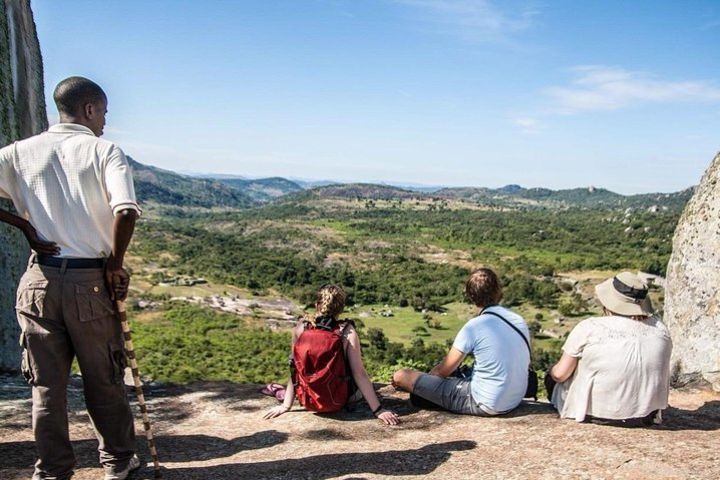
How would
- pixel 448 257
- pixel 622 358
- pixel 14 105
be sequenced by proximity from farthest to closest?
pixel 448 257 → pixel 14 105 → pixel 622 358

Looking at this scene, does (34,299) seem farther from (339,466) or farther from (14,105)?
(14,105)

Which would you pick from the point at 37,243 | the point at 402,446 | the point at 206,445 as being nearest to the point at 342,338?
the point at 402,446

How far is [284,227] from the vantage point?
15288 cm

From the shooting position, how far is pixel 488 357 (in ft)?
16.1

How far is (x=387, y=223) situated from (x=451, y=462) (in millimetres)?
152655

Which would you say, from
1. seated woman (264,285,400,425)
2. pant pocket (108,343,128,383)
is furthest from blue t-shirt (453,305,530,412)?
pant pocket (108,343,128,383)

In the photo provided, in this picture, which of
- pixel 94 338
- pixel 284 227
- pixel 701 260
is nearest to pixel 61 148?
pixel 94 338

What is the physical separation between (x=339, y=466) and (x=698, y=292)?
212 inches

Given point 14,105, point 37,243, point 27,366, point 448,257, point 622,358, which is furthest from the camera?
point 448,257

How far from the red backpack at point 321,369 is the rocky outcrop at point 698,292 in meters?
4.53

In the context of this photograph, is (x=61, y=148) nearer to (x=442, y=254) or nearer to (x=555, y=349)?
(x=555, y=349)

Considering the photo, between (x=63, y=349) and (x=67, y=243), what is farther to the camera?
(x=63, y=349)

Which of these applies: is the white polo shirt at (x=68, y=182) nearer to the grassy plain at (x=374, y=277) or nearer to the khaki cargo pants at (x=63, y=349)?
the khaki cargo pants at (x=63, y=349)

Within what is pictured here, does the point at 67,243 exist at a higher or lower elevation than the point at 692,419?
higher
